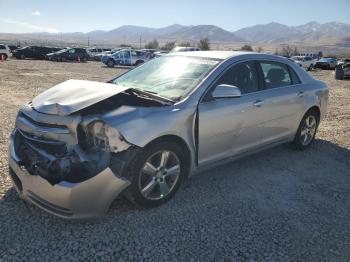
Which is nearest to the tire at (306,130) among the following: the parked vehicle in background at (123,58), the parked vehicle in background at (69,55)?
the parked vehicle in background at (123,58)

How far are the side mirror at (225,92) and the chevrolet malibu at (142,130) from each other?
12mm

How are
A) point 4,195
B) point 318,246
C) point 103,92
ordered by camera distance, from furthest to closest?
point 4,195
point 103,92
point 318,246

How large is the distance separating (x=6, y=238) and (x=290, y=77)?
443 cm

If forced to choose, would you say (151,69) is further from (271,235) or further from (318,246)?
(318,246)

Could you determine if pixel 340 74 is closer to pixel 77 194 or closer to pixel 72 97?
pixel 72 97

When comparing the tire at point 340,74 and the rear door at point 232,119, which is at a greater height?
the rear door at point 232,119

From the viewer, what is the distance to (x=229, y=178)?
4.99 meters

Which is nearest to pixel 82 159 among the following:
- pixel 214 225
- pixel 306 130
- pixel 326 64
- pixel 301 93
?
pixel 214 225

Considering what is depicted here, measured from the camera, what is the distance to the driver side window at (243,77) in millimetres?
4613

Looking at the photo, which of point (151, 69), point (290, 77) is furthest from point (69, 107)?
point (290, 77)

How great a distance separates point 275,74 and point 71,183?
136 inches

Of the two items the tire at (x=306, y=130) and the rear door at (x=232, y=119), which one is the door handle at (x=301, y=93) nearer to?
the tire at (x=306, y=130)

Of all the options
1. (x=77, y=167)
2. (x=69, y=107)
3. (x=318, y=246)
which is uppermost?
(x=69, y=107)

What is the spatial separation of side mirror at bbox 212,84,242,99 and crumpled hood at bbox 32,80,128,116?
1.01 m
